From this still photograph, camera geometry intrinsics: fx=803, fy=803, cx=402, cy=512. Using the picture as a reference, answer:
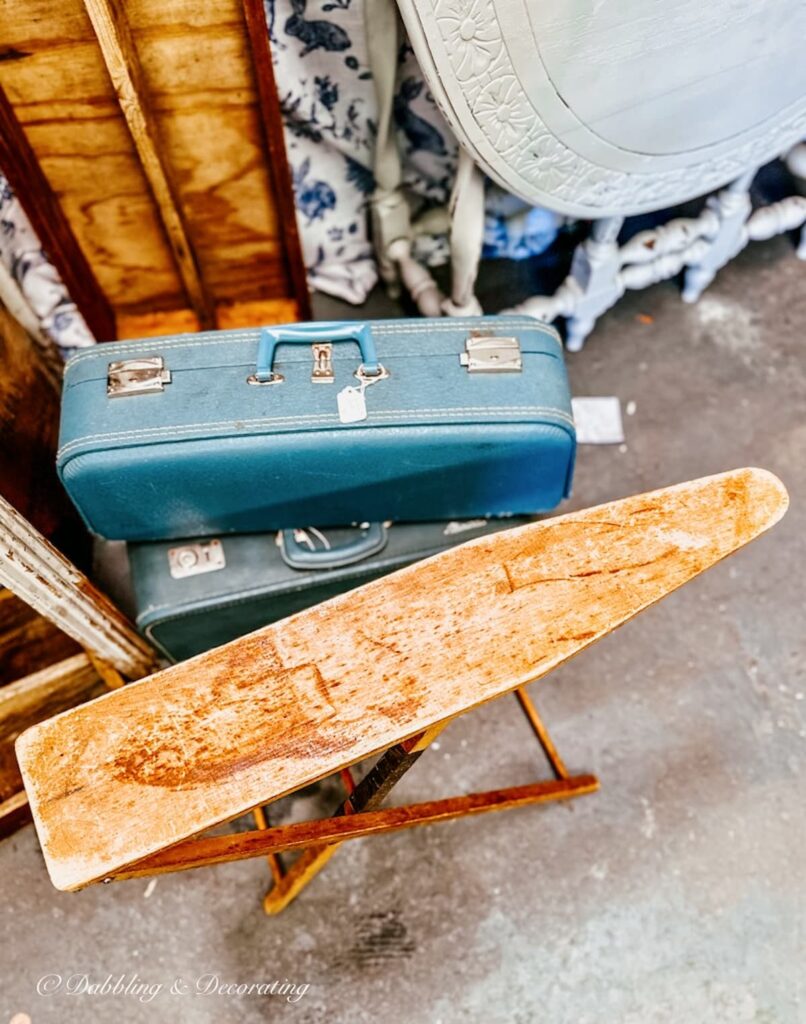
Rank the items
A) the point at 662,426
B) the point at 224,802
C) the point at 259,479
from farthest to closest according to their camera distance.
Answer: the point at 662,426 → the point at 259,479 → the point at 224,802

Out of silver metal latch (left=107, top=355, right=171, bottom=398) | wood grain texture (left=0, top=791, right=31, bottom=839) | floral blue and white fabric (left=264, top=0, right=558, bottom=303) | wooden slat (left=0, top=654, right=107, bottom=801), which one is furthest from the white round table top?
wood grain texture (left=0, top=791, right=31, bottom=839)

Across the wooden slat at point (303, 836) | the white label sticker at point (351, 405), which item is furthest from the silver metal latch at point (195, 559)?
the wooden slat at point (303, 836)

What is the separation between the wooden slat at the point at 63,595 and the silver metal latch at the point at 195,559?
11 centimetres

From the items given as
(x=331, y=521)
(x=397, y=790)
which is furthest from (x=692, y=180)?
(x=397, y=790)

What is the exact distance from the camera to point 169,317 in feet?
5.50

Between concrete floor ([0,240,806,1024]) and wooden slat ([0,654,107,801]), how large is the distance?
0.18 m

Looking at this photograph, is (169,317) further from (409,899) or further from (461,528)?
(409,899)

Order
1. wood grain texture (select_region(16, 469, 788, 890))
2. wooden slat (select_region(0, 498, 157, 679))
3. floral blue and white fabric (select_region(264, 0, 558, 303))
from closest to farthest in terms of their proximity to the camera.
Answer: wood grain texture (select_region(16, 469, 788, 890)) < wooden slat (select_region(0, 498, 157, 679)) < floral blue and white fabric (select_region(264, 0, 558, 303))

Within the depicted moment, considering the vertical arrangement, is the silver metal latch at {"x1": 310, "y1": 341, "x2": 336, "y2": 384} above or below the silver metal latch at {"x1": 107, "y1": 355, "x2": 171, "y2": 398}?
below

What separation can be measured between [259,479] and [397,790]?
25.4 inches

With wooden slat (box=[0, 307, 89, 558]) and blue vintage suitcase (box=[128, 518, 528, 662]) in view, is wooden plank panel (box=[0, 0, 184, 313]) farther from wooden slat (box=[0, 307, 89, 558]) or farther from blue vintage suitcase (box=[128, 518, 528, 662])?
blue vintage suitcase (box=[128, 518, 528, 662])

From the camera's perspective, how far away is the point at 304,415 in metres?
1.10

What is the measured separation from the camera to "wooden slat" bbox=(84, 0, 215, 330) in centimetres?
106

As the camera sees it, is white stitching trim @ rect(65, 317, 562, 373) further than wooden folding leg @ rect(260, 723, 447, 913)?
Yes
